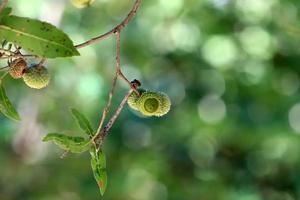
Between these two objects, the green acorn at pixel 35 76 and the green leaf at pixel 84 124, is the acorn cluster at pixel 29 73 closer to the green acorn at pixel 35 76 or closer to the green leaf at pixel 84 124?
the green acorn at pixel 35 76

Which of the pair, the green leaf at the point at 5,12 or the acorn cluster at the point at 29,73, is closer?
the green leaf at the point at 5,12

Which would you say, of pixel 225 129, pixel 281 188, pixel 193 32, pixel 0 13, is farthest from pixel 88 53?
pixel 0 13

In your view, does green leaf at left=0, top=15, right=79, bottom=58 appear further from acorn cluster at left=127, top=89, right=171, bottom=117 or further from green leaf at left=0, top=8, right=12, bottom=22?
acorn cluster at left=127, top=89, right=171, bottom=117

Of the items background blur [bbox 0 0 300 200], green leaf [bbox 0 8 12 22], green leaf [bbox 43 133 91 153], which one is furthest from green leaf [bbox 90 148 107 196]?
background blur [bbox 0 0 300 200]

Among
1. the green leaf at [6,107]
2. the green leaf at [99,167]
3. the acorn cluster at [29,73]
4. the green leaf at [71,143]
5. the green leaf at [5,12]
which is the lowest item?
the green leaf at [99,167]

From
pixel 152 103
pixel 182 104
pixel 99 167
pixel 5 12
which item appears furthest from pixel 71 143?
pixel 182 104

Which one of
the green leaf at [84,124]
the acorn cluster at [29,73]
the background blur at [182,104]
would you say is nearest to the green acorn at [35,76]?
the acorn cluster at [29,73]

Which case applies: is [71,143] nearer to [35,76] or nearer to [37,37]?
[35,76]

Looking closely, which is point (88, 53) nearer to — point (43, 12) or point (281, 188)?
point (43, 12)
